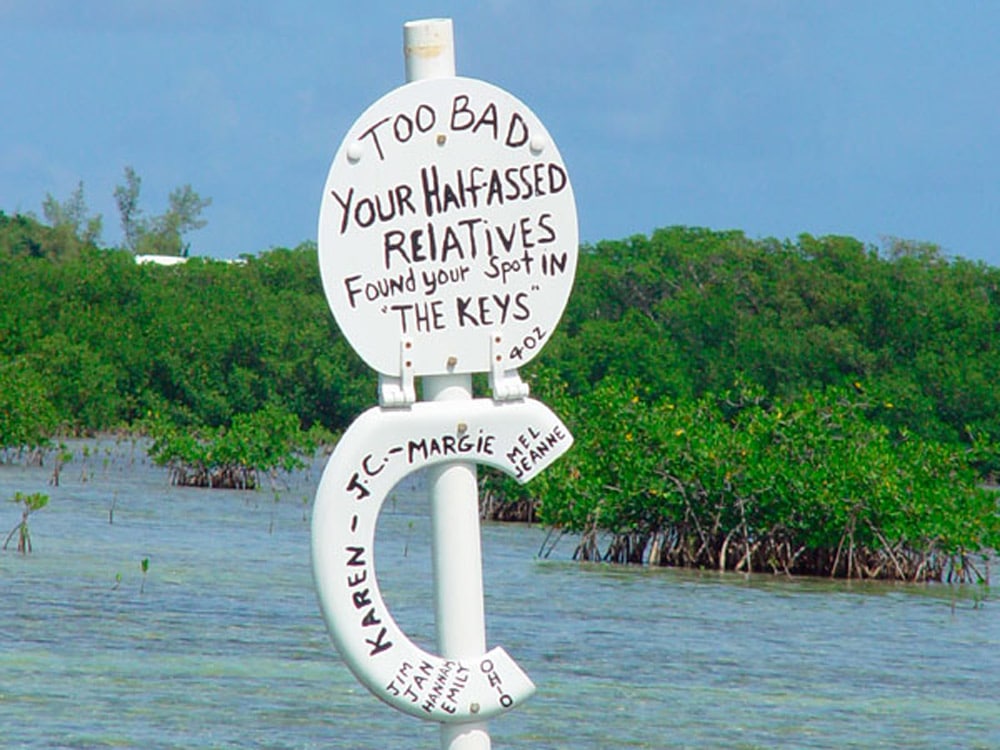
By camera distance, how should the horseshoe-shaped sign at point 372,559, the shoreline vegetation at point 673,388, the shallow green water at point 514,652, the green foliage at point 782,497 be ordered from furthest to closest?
the shoreline vegetation at point 673,388 → the green foliage at point 782,497 → the shallow green water at point 514,652 → the horseshoe-shaped sign at point 372,559

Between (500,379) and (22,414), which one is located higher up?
(22,414)

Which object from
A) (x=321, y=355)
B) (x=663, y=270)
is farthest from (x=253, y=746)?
(x=663, y=270)

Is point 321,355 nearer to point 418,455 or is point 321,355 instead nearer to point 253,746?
point 253,746

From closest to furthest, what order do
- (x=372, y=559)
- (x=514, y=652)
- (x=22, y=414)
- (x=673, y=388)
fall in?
(x=372, y=559) < (x=514, y=652) < (x=22, y=414) < (x=673, y=388)

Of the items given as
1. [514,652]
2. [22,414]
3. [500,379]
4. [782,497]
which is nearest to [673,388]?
[22,414]

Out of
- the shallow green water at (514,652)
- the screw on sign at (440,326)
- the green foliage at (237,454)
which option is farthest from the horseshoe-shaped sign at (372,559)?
the green foliage at (237,454)

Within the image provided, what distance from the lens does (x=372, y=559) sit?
2.83 meters

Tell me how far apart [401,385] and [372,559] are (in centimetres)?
26

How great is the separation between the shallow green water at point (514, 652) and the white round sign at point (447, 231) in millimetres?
5711

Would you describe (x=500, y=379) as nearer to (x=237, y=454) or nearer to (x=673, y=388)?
(x=237, y=454)

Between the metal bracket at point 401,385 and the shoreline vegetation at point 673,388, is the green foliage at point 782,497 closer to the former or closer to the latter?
the shoreline vegetation at point 673,388

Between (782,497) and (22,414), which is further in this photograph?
(22,414)

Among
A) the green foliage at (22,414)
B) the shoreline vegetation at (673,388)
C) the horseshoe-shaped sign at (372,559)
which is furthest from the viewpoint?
the green foliage at (22,414)

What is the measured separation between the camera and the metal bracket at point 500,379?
291 cm
